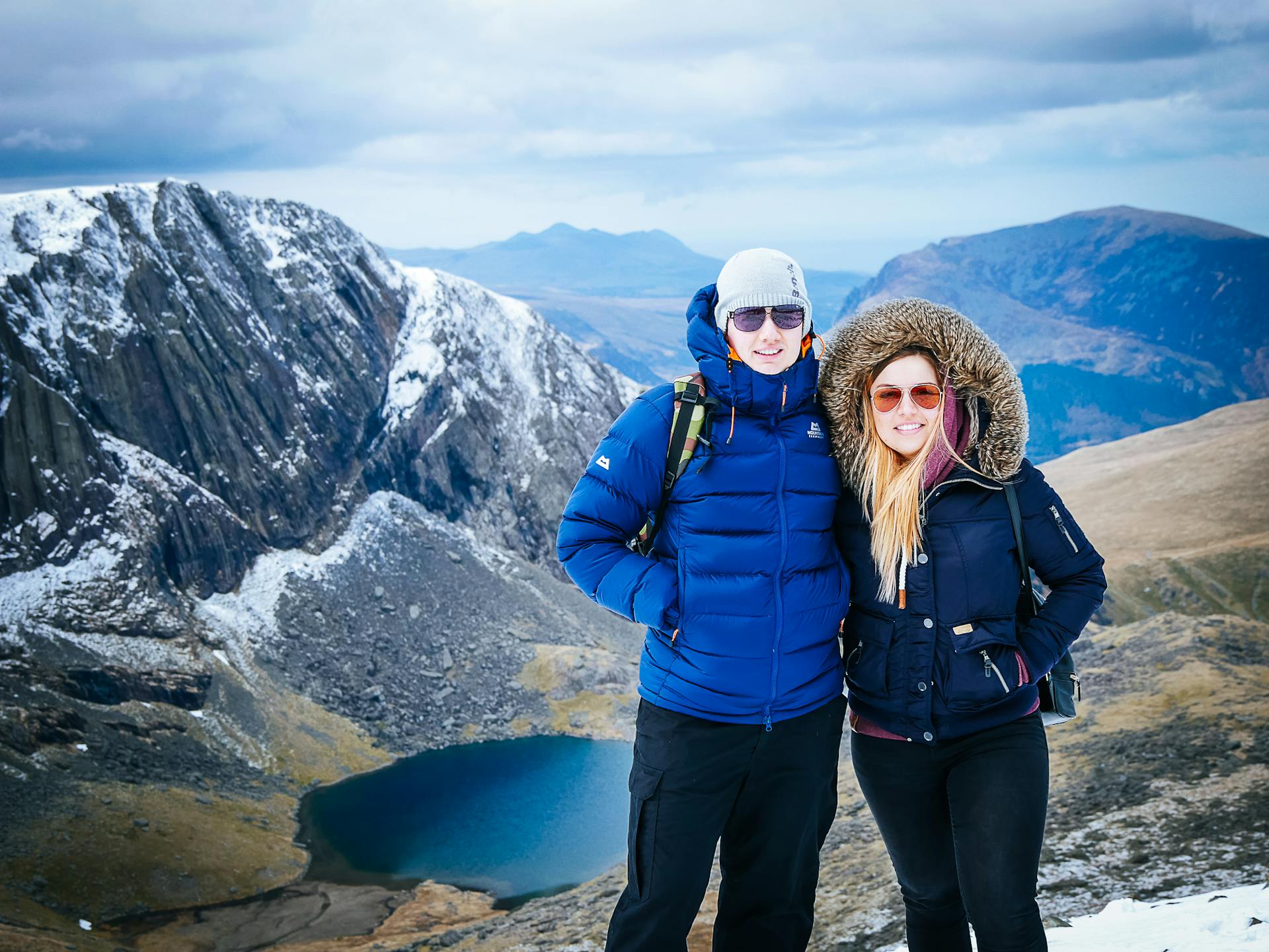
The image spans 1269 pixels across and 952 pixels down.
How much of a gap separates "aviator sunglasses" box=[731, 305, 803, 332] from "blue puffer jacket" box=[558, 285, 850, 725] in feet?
0.82

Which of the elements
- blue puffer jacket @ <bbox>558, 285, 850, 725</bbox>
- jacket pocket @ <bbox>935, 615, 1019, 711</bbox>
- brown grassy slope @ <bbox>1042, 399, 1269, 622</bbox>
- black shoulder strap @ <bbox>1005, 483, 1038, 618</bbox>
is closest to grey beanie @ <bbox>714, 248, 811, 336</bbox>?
blue puffer jacket @ <bbox>558, 285, 850, 725</bbox>

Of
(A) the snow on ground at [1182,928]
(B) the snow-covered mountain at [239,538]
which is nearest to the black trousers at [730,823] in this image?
(A) the snow on ground at [1182,928]

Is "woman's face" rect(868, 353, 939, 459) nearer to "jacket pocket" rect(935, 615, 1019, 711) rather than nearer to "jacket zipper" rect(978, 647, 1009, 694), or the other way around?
"jacket pocket" rect(935, 615, 1019, 711)

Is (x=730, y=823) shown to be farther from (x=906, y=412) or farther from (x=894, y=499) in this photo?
Result: (x=906, y=412)

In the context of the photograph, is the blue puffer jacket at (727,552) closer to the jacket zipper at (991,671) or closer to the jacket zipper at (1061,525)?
the jacket zipper at (991,671)

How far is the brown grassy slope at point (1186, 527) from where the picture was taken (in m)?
95.4

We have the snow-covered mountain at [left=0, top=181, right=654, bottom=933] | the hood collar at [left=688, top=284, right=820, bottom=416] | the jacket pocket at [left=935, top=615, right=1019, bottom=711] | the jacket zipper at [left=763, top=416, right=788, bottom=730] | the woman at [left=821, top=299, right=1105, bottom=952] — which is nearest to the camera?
the woman at [left=821, top=299, right=1105, bottom=952]

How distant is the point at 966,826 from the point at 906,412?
3058 mm

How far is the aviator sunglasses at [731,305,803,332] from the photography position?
25.1 feet

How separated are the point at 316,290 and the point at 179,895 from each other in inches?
2236

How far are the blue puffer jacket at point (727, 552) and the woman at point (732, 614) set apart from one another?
0.5 inches

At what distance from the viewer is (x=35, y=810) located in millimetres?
41375

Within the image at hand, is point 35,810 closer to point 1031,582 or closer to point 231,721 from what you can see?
point 231,721

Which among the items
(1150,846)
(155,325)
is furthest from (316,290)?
(1150,846)
